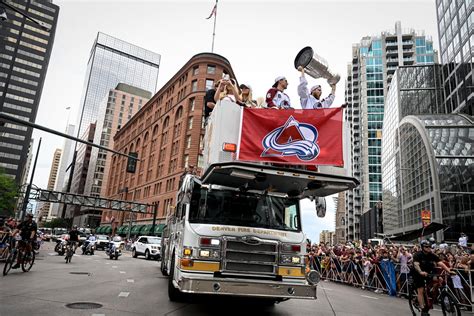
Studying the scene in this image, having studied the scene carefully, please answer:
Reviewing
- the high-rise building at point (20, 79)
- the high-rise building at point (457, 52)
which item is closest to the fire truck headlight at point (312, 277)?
the high-rise building at point (457, 52)

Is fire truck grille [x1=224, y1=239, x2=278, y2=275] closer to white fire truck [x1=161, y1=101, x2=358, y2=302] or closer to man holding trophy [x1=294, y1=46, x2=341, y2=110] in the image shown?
white fire truck [x1=161, y1=101, x2=358, y2=302]

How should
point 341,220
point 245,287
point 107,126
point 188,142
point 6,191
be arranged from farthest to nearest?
1. point 107,126
2. point 341,220
3. point 6,191
4. point 188,142
5. point 245,287

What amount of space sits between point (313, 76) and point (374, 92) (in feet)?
329

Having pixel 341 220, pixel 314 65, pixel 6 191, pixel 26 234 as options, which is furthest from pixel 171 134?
pixel 341 220

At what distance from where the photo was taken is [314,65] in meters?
7.34

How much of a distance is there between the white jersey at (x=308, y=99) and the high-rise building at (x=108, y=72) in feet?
629

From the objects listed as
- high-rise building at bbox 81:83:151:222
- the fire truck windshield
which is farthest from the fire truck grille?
high-rise building at bbox 81:83:151:222

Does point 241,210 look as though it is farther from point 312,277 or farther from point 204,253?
point 312,277

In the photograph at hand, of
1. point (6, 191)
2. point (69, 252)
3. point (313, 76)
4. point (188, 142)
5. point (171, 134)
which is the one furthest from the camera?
point (171, 134)

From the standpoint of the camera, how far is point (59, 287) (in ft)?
29.2

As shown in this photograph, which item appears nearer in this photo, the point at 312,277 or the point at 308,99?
the point at 312,277

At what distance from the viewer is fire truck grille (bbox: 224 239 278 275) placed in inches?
244

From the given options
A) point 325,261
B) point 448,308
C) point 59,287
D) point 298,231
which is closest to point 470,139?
point 325,261

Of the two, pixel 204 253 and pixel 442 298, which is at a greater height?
pixel 204 253
